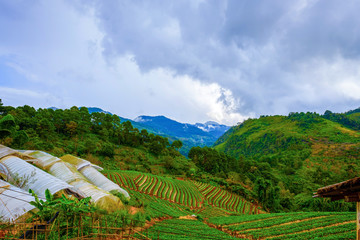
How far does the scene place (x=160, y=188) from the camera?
42.0m

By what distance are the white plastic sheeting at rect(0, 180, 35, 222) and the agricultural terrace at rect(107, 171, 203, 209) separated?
25.5 m

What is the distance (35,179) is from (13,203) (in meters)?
6.15

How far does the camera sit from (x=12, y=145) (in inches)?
1247

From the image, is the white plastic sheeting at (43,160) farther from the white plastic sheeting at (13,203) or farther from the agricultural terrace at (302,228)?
A: the agricultural terrace at (302,228)

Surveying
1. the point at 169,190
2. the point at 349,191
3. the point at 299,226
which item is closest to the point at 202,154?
the point at 169,190

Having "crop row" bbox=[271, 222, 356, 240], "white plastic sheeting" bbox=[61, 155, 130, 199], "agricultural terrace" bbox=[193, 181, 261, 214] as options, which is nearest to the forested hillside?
"white plastic sheeting" bbox=[61, 155, 130, 199]

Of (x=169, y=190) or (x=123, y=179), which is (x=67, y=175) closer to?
(x=123, y=179)

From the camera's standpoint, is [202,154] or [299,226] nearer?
[299,226]

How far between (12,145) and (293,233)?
44374 millimetres

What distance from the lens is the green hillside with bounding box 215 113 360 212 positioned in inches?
2790

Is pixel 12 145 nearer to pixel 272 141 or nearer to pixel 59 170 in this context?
pixel 59 170

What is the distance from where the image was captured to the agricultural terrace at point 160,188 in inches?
1501

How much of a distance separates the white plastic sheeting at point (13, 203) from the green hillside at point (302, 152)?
51.2 meters

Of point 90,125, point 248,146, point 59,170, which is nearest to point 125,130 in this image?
point 90,125
